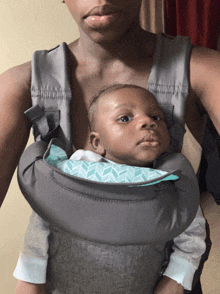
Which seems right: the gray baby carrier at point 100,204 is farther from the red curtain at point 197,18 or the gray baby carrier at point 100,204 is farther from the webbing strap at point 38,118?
the red curtain at point 197,18

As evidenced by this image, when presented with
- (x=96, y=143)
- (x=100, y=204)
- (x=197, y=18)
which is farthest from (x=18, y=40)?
(x=100, y=204)

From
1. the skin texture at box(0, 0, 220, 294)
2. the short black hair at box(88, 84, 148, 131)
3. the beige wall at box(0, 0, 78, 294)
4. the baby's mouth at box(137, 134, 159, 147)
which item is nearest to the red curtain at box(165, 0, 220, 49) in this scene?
the beige wall at box(0, 0, 78, 294)

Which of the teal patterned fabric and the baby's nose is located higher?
the baby's nose

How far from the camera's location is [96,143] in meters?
0.80

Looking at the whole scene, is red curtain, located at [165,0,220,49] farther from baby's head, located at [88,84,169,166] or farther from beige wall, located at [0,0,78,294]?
baby's head, located at [88,84,169,166]

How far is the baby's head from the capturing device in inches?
27.8

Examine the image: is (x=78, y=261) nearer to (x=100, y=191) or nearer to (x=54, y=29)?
(x=100, y=191)

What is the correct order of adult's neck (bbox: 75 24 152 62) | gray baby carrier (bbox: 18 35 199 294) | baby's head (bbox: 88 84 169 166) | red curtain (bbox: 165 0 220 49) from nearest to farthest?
gray baby carrier (bbox: 18 35 199 294) < baby's head (bbox: 88 84 169 166) < adult's neck (bbox: 75 24 152 62) < red curtain (bbox: 165 0 220 49)

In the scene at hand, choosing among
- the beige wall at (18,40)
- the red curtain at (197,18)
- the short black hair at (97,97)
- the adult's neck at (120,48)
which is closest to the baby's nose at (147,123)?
the short black hair at (97,97)

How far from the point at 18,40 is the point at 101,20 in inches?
38.4

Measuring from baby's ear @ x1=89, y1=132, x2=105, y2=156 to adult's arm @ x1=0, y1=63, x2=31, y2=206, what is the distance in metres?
0.16

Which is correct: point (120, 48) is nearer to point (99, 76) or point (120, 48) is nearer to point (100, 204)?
point (99, 76)

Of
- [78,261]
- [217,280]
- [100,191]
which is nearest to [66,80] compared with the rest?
[100,191]

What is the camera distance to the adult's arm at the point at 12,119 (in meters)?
0.72
